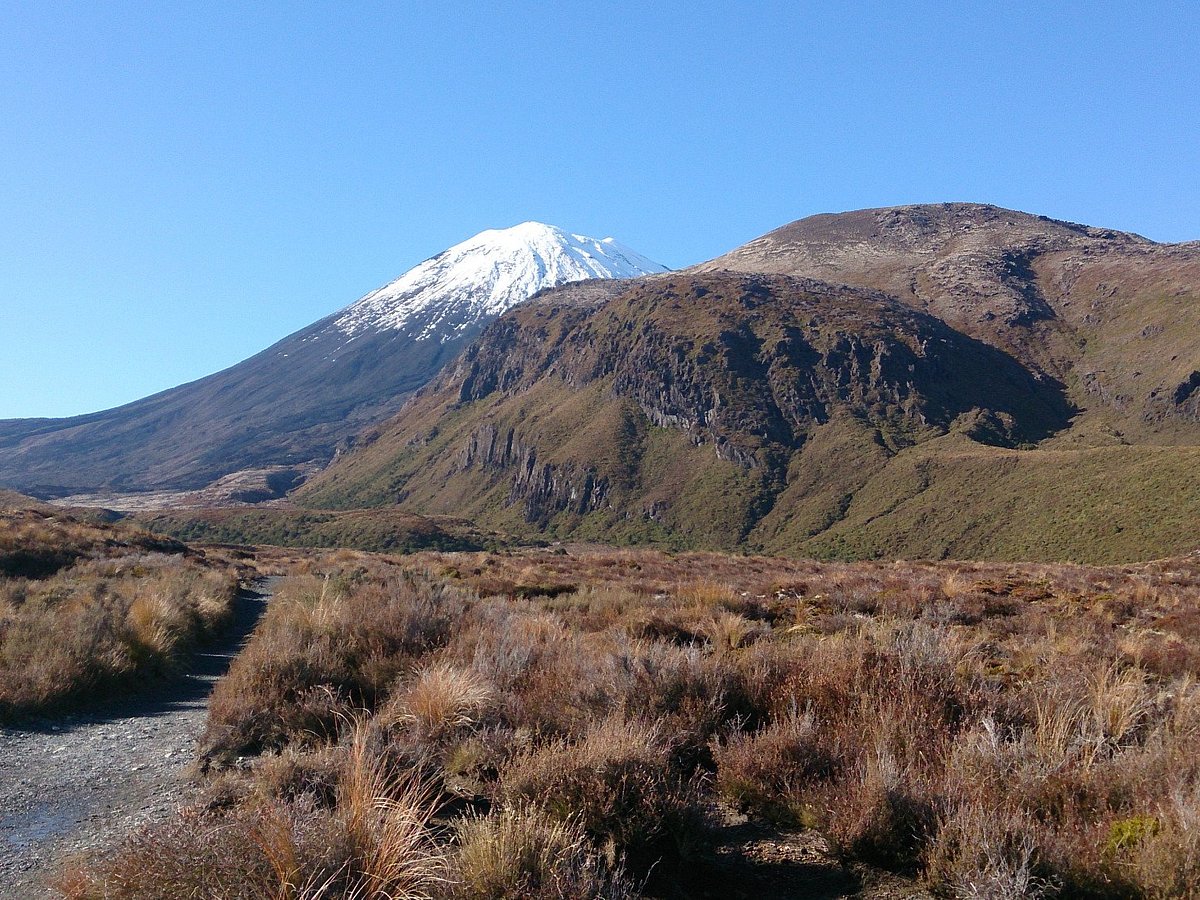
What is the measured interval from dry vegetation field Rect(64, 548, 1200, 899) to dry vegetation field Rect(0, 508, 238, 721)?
7.54 feet

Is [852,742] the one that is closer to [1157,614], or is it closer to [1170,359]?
[1157,614]

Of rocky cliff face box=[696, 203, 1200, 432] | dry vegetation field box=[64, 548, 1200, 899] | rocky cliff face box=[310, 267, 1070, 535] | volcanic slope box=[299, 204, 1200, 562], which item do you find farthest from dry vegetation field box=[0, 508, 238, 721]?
rocky cliff face box=[696, 203, 1200, 432]

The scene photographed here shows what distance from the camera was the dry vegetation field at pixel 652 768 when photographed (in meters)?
3.07

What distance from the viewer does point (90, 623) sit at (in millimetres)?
8797

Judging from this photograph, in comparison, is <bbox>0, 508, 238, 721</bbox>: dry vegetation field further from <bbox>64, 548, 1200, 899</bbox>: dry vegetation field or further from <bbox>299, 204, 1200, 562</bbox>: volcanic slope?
<bbox>299, 204, 1200, 562</bbox>: volcanic slope

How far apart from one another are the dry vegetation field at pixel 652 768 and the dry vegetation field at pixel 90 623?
230cm

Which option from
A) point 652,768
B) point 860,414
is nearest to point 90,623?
point 652,768

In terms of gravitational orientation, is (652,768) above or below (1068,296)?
below

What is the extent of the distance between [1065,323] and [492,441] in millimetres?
121045

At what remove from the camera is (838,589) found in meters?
14.7

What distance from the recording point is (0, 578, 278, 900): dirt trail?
4.20 meters

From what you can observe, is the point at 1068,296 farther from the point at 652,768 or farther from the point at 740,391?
the point at 652,768

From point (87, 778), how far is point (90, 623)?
4.04 metres

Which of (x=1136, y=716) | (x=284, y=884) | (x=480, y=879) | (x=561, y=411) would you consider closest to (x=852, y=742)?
(x=1136, y=716)
